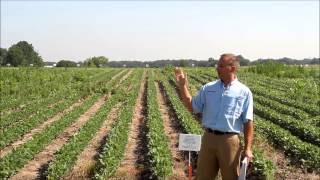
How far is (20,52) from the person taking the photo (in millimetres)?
100688

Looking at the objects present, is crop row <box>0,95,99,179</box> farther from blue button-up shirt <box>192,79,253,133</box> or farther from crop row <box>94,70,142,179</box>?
blue button-up shirt <box>192,79,253,133</box>

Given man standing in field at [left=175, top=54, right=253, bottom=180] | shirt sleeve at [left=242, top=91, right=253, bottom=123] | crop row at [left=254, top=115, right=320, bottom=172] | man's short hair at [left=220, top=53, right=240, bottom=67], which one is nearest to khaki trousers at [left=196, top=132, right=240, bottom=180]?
man standing in field at [left=175, top=54, right=253, bottom=180]

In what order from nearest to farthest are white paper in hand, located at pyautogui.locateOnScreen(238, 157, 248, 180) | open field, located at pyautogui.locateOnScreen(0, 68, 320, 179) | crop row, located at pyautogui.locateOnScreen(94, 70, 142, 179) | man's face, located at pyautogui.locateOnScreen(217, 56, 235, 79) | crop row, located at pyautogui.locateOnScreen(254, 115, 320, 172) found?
man's face, located at pyautogui.locateOnScreen(217, 56, 235, 79) < white paper in hand, located at pyautogui.locateOnScreen(238, 157, 248, 180) < crop row, located at pyautogui.locateOnScreen(94, 70, 142, 179) < open field, located at pyautogui.locateOnScreen(0, 68, 320, 179) < crop row, located at pyautogui.locateOnScreen(254, 115, 320, 172)

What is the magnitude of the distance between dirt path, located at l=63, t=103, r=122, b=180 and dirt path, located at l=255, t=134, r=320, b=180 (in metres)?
3.69

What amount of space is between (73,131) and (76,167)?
4.86m

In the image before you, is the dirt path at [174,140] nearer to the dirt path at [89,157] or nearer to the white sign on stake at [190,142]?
the dirt path at [89,157]

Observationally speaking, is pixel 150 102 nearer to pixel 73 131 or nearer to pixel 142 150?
pixel 73 131

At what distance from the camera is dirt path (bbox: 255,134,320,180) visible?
9172 mm

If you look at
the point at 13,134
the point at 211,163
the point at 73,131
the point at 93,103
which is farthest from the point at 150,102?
the point at 211,163

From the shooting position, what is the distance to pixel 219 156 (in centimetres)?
556

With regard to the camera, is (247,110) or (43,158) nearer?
(247,110)

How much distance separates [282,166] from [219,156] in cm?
486

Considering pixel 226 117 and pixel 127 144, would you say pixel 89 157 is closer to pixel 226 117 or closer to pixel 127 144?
pixel 127 144

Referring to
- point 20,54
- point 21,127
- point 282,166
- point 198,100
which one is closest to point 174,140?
point 282,166
